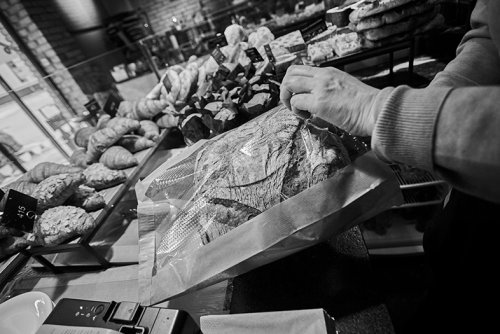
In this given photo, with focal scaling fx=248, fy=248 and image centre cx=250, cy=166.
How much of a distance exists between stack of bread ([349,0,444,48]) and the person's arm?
2.81ft

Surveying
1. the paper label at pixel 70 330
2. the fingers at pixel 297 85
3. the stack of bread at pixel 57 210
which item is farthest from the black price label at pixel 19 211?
the fingers at pixel 297 85

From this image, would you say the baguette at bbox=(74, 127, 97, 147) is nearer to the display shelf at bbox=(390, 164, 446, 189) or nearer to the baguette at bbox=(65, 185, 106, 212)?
the baguette at bbox=(65, 185, 106, 212)

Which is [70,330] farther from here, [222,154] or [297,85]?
[297,85]

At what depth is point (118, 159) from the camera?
Answer: 6.35ft

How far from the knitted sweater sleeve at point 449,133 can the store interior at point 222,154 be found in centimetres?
7

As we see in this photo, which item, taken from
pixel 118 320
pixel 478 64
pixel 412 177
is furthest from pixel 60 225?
pixel 412 177

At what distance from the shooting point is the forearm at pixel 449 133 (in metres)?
0.53

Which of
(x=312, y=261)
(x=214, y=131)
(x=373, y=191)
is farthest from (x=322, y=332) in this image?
(x=214, y=131)

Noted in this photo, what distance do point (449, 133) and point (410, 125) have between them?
8 centimetres

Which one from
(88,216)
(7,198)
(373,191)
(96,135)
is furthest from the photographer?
(96,135)

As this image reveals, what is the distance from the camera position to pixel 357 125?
2.72 feet

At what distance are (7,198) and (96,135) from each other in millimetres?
845

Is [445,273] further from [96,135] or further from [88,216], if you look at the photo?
[96,135]

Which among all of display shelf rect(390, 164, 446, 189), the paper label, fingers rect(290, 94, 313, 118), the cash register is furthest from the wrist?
display shelf rect(390, 164, 446, 189)
